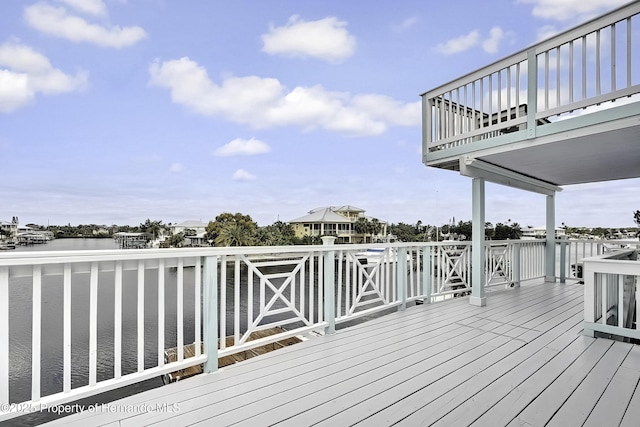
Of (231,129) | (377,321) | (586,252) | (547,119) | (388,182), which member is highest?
(231,129)

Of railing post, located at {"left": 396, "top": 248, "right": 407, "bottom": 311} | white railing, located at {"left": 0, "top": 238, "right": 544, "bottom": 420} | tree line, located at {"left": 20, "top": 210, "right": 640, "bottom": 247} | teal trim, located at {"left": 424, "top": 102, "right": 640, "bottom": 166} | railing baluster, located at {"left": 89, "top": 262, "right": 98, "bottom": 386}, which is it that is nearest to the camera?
white railing, located at {"left": 0, "top": 238, "right": 544, "bottom": 420}

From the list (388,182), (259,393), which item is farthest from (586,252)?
(388,182)

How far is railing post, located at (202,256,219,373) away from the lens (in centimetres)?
234

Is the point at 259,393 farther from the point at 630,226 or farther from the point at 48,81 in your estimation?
the point at 48,81

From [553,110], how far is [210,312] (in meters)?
3.89

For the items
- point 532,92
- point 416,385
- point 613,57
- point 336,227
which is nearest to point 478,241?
point 532,92

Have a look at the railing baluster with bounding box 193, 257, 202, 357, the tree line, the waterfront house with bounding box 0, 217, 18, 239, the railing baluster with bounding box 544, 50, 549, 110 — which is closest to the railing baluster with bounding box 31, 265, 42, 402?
the railing baluster with bounding box 193, 257, 202, 357

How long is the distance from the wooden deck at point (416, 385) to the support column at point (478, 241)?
1116 millimetres

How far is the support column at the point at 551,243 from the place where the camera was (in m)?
6.19

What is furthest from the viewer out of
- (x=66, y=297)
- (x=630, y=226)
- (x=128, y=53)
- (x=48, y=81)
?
(x=128, y=53)

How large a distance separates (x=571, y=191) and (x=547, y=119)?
3.54 meters

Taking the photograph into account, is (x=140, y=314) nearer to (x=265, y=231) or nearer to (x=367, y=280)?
(x=367, y=280)

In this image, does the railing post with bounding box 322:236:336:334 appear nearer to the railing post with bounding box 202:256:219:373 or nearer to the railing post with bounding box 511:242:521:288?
the railing post with bounding box 202:256:219:373

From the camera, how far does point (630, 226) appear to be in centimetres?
855
